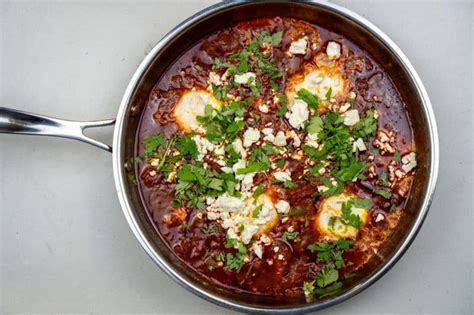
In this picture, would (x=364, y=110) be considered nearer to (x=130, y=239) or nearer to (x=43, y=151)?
(x=130, y=239)

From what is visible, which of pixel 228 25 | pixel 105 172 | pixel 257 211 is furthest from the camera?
pixel 105 172

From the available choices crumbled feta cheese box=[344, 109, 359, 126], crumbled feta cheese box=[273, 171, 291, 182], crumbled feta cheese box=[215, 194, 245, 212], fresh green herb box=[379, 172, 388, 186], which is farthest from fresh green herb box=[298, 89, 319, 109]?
crumbled feta cheese box=[215, 194, 245, 212]

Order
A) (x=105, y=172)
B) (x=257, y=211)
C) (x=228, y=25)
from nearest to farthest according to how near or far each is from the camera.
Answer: (x=257, y=211) < (x=228, y=25) < (x=105, y=172)

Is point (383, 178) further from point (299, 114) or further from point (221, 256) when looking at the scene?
point (221, 256)

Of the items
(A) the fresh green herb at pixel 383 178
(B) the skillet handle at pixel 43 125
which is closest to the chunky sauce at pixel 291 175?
(A) the fresh green herb at pixel 383 178

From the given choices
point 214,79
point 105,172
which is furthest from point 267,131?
point 105,172
